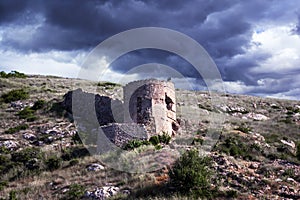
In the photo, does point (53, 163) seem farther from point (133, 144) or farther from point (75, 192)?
point (75, 192)

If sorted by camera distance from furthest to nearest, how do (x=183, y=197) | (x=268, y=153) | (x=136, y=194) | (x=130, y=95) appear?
(x=130, y=95) < (x=268, y=153) < (x=136, y=194) < (x=183, y=197)

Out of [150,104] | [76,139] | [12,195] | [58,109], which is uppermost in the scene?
[150,104]

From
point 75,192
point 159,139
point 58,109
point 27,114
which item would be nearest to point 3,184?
point 75,192

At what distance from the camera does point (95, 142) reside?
55.1 feet

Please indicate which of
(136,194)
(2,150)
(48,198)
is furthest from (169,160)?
(2,150)

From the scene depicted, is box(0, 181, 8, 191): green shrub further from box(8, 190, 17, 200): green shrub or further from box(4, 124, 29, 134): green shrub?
box(4, 124, 29, 134): green shrub

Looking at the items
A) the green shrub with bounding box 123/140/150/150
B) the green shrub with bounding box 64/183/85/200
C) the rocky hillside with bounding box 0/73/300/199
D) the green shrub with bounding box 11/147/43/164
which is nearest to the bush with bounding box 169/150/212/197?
the rocky hillside with bounding box 0/73/300/199

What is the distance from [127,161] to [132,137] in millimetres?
2902

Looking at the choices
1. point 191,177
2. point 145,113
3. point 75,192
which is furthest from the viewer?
point 145,113

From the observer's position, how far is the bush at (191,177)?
9.62 metres

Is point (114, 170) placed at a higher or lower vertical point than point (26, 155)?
higher

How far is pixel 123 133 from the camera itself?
1535cm

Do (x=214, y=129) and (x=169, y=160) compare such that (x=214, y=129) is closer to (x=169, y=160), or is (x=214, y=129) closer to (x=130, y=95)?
(x=130, y=95)

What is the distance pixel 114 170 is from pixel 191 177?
359 centimetres
